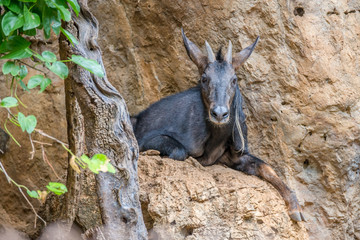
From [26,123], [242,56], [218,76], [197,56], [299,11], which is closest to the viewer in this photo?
[26,123]

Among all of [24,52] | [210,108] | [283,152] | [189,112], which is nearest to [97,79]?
[24,52]

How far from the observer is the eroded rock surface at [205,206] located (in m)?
5.60

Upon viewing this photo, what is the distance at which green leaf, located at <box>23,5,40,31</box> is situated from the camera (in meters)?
3.37

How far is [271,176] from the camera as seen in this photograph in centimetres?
680

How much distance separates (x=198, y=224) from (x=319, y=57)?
3.29 meters

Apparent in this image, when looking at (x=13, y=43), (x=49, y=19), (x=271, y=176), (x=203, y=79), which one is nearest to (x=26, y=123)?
(x=13, y=43)

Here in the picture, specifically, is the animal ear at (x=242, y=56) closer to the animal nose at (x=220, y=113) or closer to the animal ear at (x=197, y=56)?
the animal ear at (x=197, y=56)

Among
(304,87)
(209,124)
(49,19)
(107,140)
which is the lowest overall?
(209,124)

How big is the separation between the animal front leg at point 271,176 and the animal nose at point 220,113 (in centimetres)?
81

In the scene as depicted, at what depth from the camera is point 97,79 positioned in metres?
4.33

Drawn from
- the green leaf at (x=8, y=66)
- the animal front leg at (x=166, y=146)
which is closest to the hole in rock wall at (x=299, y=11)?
the animal front leg at (x=166, y=146)

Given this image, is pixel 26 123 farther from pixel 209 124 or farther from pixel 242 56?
pixel 242 56

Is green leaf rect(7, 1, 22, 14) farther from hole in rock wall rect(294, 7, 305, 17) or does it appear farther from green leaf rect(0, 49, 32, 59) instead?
hole in rock wall rect(294, 7, 305, 17)

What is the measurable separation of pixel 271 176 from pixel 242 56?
5.67 ft
